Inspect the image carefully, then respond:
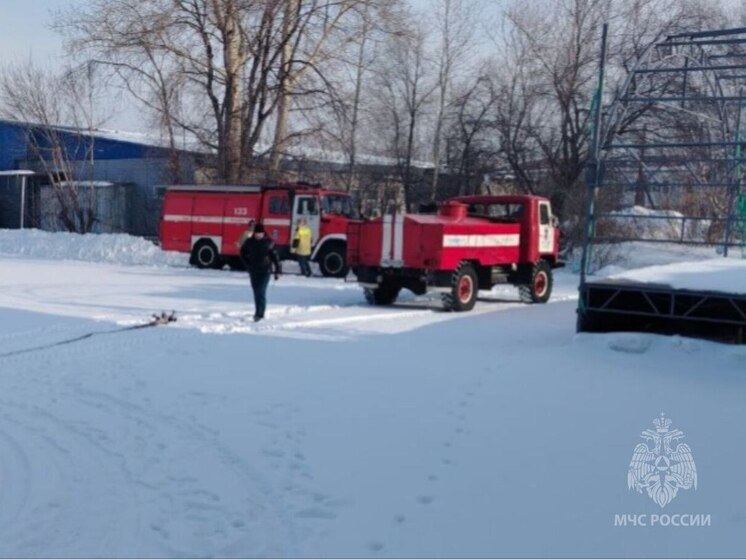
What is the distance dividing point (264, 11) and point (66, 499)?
30.3 meters

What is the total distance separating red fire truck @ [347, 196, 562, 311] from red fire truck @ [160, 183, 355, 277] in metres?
6.59

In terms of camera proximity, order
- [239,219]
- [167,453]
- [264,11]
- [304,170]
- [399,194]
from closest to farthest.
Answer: [167,453] < [239,219] < [264,11] < [304,170] < [399,194]

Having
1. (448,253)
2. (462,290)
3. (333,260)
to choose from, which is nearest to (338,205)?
(333,260)

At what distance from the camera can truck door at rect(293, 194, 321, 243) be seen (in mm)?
28203

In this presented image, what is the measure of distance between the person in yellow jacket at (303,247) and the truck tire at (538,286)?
6.66 m

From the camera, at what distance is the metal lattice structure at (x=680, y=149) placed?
15375 millimetres

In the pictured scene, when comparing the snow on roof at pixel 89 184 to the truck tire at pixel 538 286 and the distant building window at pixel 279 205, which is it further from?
the truck tire at pixel 538 286

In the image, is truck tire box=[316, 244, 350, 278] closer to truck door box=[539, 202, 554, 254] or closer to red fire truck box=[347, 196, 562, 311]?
red fire truck box=[347, 196, 562, 311]

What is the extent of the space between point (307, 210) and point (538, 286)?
828 centimetres

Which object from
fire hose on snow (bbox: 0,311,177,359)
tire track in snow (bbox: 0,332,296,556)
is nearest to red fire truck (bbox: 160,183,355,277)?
fire hose on snow (bbox: 0,311,177,359)

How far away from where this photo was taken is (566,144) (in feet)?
119

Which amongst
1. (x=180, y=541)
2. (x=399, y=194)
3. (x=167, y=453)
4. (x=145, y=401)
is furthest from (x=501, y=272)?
(x=399, y=194)

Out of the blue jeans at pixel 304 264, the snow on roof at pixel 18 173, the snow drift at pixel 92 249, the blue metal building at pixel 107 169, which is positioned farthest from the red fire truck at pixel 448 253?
the snow on roof at pixel 18 173

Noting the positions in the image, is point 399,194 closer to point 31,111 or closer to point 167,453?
point 31,111
